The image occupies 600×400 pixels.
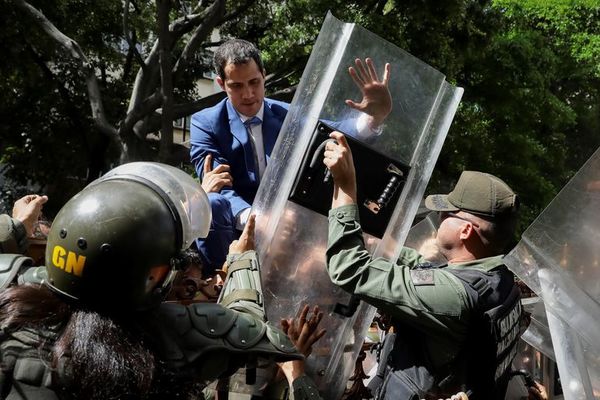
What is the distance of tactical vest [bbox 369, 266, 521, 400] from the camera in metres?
2.35

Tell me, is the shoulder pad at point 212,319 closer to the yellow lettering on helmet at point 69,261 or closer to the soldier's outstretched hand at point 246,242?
the yellow lettering on helmet at point 69,261

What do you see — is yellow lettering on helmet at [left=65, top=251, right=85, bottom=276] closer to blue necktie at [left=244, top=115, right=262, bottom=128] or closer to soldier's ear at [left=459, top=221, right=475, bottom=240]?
soldier's ear at [left=459, top=221, right=475, bottom=240]

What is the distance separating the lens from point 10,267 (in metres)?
2.01

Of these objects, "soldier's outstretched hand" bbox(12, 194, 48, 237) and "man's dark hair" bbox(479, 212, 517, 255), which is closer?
"man's dark hair" bbox(479, 212, 517, 255)

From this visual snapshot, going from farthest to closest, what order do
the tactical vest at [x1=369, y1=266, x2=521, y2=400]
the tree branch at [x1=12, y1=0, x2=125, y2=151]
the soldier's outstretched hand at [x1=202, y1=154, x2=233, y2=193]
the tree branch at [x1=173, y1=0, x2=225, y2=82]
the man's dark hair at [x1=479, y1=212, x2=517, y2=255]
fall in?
the tree branch at [x1=12, y1=0, x2=125, y2=151]
the tree branch at [x1=173, y1=0, x2=225, y2=82]
the soldier's outstretched hand at [x1=202, y1=154, x2=233, y2=193]
the man's dark hair at [x1=479, y1=212, x2=517, y2=255]
the tactical vest at [x1=369, y1=266, x2=521, y2=400]

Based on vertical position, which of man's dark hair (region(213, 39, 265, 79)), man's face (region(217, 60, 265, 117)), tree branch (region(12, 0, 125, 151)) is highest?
man's dark hair (region(213, 39, 265, 79))

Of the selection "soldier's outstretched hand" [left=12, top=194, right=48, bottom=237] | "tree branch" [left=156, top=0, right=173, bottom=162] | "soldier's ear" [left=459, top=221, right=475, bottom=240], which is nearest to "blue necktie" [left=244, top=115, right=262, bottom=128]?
"soldier's outstretched hand" [left=12, top=194, right=48, bottom=237]

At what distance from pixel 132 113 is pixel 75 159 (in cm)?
490

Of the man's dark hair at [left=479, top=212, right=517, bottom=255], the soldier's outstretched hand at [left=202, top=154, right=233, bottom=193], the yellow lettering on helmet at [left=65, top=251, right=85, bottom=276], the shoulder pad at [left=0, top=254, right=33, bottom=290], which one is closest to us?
the yellow lettering on helmet at [left=65, top=251, right=85, bottom=276]

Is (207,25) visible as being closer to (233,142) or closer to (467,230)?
(233,142)

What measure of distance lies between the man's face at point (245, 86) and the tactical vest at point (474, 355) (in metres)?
1.38

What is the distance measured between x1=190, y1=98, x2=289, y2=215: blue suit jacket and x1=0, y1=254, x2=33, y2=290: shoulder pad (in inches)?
53.3

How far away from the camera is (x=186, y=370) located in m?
1.93

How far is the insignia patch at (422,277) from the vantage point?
237 centimetres
